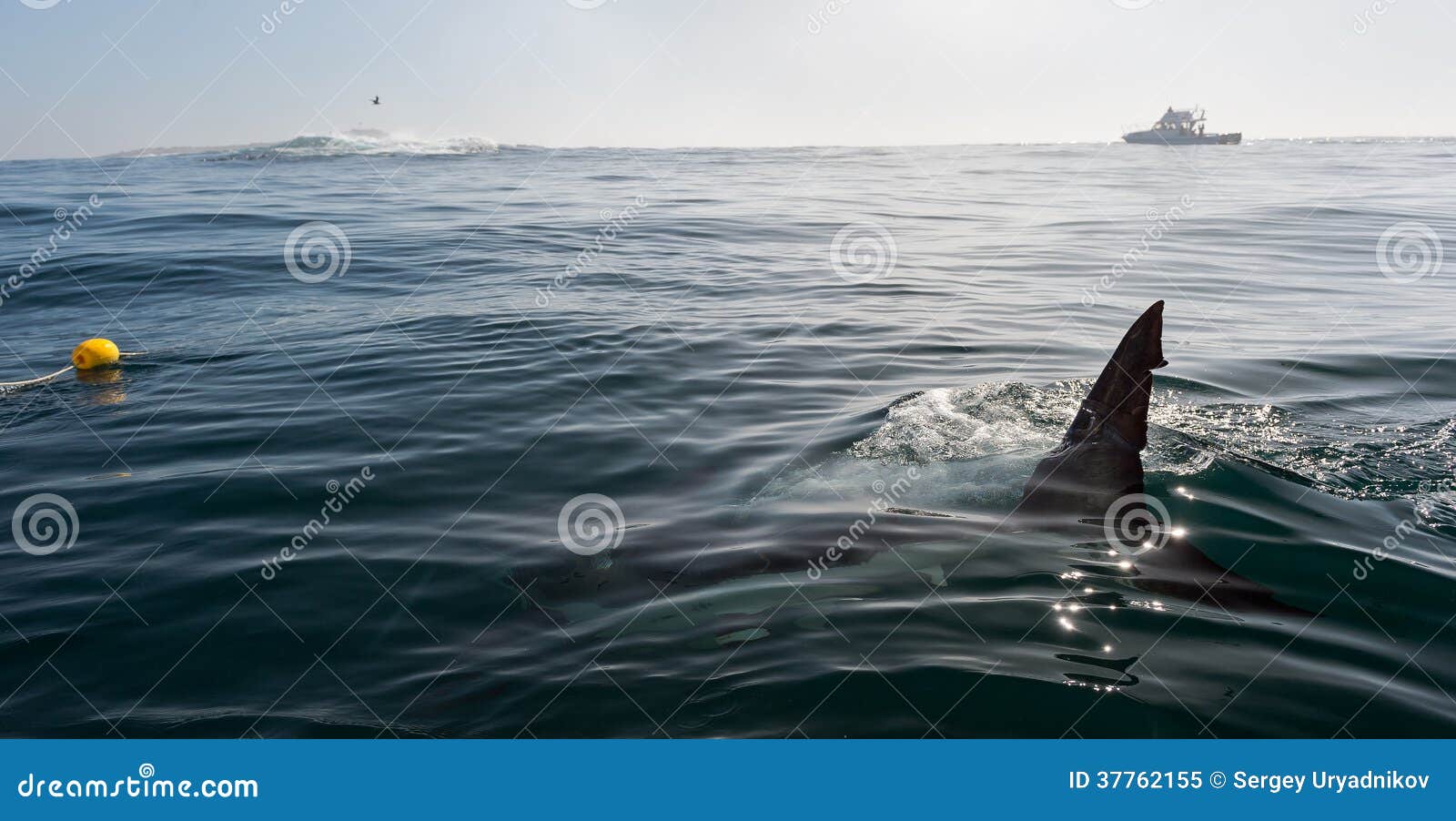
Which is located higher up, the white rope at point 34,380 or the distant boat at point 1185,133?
the distant boat at point 1185,133

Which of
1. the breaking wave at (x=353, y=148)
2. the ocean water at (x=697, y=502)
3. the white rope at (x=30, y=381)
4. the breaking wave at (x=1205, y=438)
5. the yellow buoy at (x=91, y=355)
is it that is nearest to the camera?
the ocean water at (x=697, y=502)

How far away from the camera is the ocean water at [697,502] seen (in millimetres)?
4746

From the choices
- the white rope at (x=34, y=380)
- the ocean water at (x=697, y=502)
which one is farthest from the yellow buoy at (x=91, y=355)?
the ocean water at (x=697, y=502)

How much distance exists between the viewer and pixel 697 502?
286 inches

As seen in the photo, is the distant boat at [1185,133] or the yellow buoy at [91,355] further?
the distant boat at [1185,133]

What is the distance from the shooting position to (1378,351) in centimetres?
1123

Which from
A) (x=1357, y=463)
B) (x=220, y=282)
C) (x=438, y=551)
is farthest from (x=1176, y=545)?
(x=220, y=282)

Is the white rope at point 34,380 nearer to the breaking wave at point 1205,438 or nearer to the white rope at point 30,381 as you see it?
the white rope at point 30,381

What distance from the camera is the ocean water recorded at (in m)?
4.75

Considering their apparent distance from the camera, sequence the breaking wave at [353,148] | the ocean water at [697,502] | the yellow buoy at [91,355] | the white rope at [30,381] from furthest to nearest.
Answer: the breaking wave at [353,148] → the yellow buoy at [91,355] → the white rope at [30,381] → the ocean water at [697,502]

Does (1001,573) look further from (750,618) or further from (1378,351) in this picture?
(1378,351)

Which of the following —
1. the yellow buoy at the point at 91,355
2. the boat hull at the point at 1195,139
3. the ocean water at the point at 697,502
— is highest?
the boat hull at the point at 1195,139

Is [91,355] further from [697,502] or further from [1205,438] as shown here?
[1205,438]

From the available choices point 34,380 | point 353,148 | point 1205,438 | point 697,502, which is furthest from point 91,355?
point 353,148
